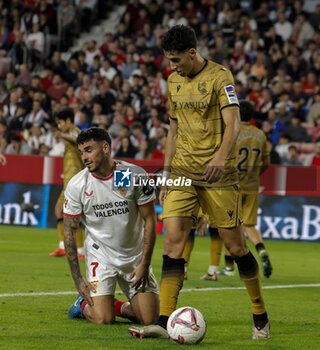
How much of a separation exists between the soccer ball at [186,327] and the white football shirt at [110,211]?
131 centimetres

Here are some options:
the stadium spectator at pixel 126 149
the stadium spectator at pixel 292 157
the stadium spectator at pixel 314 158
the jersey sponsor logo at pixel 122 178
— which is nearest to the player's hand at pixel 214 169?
the jersey sponsor logo at pixel 122 178

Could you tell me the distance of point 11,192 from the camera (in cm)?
2244

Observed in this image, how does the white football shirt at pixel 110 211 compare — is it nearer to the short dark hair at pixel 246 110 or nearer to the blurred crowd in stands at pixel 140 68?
the short dark hair at pixel 246 110

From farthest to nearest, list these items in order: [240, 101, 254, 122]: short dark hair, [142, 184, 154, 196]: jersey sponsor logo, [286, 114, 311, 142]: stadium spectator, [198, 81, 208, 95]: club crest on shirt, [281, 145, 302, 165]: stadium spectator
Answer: [286, 114, 311, 142]: stadium spectator → [281, 145, 302, 165]: stadium spectator → [240, 101, 254, 122]: short dark hair → [142, 184, 154, 196]: jersey sponsor logo → [198, 81, 208, 95]: club crest on shirt

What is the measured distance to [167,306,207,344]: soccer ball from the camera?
8.41 metres

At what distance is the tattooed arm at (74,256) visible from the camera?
927cm

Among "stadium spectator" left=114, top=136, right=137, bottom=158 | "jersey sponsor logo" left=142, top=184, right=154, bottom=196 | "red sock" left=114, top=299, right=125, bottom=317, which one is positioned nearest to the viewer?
"jersey sponsor logo" left=142, top=184, right=154, bottom=196

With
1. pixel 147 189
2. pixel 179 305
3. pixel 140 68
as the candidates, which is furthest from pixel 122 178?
pixel 140 68

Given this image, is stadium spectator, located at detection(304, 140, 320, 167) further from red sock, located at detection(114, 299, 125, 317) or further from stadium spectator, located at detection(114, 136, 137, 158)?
red sock, located at detection(114, 299, 125, 317)

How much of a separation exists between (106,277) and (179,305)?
1.34 metres

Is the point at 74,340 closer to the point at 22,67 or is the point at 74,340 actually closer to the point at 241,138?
the point at 241,138

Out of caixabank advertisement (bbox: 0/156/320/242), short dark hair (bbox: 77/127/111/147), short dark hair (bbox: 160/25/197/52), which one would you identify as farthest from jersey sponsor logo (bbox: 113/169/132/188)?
caixabank advertisement (bbox: 0/156/320/242)

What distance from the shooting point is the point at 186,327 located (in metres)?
8.42

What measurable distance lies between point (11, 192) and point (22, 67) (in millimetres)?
7923
